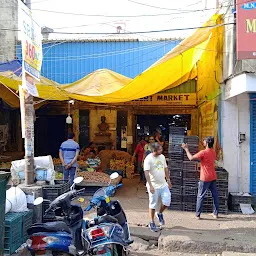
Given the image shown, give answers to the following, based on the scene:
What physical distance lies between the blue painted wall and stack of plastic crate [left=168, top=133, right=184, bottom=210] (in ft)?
20.1

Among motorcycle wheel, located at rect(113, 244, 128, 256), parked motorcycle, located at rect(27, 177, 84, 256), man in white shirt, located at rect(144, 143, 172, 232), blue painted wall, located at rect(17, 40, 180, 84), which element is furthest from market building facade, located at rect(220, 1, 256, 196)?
blue painted wall, located at rect(17, 40, 180, 84)

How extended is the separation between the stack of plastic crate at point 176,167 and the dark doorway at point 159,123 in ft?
25.8

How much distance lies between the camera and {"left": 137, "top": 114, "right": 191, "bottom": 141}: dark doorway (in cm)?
1656

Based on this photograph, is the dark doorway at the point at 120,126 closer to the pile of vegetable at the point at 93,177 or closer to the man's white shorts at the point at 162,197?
the pile of vegetable at the point at 93,177

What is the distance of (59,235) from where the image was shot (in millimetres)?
4586

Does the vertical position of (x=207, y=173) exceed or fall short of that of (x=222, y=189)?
it exceeds it

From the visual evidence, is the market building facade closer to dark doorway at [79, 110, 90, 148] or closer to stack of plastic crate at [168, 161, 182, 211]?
stack of plastic crate at [168, 161, 182, 211]

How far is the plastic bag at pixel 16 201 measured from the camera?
18.2ft

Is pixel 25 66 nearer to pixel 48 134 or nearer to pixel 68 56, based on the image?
pixel 68 56

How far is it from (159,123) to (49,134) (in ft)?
16.2

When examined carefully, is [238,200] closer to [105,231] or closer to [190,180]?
[190,180]

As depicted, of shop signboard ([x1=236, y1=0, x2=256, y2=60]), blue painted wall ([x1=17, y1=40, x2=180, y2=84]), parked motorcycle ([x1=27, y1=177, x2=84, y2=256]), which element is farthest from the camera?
blue painted wall ([x1=17, y1=40, x2=180, y2=84])

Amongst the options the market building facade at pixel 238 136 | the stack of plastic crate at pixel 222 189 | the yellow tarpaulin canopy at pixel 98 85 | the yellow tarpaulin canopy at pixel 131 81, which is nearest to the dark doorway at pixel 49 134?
the yellow tarpaulin canopy at pixel 98 85

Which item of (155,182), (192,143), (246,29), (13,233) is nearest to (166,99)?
(192,143)
